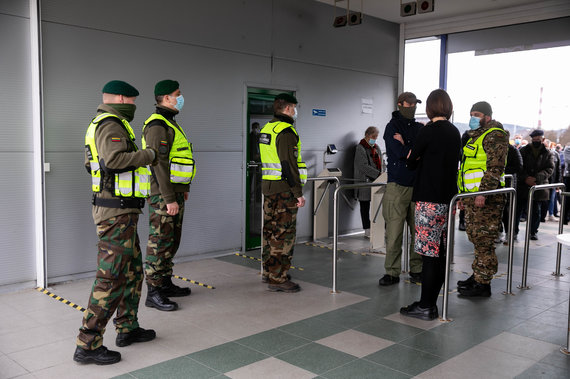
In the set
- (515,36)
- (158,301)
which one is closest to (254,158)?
(158,301)

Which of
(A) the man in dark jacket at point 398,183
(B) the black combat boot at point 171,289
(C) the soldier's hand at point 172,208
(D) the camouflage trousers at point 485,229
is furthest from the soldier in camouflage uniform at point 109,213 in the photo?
(D) the camouflage trousers at point 485,229

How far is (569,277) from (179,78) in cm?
445

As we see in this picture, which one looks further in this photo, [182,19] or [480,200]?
[182,19]

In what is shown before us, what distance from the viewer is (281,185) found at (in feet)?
14.9

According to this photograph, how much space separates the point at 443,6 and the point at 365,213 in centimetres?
298

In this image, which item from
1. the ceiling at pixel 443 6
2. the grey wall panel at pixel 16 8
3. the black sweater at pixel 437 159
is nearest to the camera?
the black sweater at pixel 437 159

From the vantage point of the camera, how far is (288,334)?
363 centimetres

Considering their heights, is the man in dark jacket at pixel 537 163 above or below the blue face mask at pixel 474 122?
below

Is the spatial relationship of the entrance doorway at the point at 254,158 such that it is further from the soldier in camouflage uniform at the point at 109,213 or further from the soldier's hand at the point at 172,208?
the soldier in camouflage uniform at the point at 109,213

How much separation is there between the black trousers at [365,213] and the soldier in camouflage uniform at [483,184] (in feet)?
8.59

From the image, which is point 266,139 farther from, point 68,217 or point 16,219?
point 16,219

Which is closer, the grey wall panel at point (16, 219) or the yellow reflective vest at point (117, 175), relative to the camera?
the yellow reflective vest at point (117, 175)

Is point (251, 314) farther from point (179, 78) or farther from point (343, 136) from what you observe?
point (343, 136)

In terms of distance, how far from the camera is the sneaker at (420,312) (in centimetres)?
395
